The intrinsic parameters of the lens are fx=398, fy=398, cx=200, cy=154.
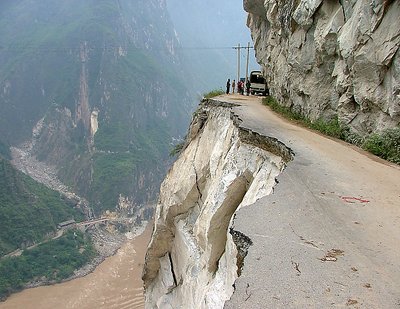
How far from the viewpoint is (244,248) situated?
5.08 meters

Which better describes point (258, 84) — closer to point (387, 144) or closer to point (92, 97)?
point (387, 144)

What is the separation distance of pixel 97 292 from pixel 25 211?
2932cm

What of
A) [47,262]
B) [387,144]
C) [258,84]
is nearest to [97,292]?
[47,262]

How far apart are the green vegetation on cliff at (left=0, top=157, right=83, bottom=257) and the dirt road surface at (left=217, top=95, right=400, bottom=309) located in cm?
5590

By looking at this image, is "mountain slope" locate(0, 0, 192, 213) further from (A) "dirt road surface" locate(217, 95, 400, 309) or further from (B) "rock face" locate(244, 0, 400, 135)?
(A) "dirt road surface" locate(217, 95, 400, 309)

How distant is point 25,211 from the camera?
211 feet

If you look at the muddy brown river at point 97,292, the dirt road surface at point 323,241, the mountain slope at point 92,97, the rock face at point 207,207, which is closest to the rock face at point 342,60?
the dirt road surface at point 323,241

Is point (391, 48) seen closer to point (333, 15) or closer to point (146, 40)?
point (333, 15)

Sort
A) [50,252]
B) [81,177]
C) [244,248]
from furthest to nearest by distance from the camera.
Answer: [81,177] → [50,252] → [244,248]

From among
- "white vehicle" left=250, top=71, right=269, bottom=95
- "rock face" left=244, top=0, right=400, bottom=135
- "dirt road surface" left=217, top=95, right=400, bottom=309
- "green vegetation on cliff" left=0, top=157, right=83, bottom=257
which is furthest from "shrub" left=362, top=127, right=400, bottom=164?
"green vegetation on cliff" left=0, top=157, right=83, bottom=257

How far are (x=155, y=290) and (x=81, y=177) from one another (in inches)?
3258

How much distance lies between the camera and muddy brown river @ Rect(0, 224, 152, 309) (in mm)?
38531

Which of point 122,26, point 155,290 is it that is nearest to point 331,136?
point 155,290

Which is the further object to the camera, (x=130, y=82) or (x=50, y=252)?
(x=130, y=82)
